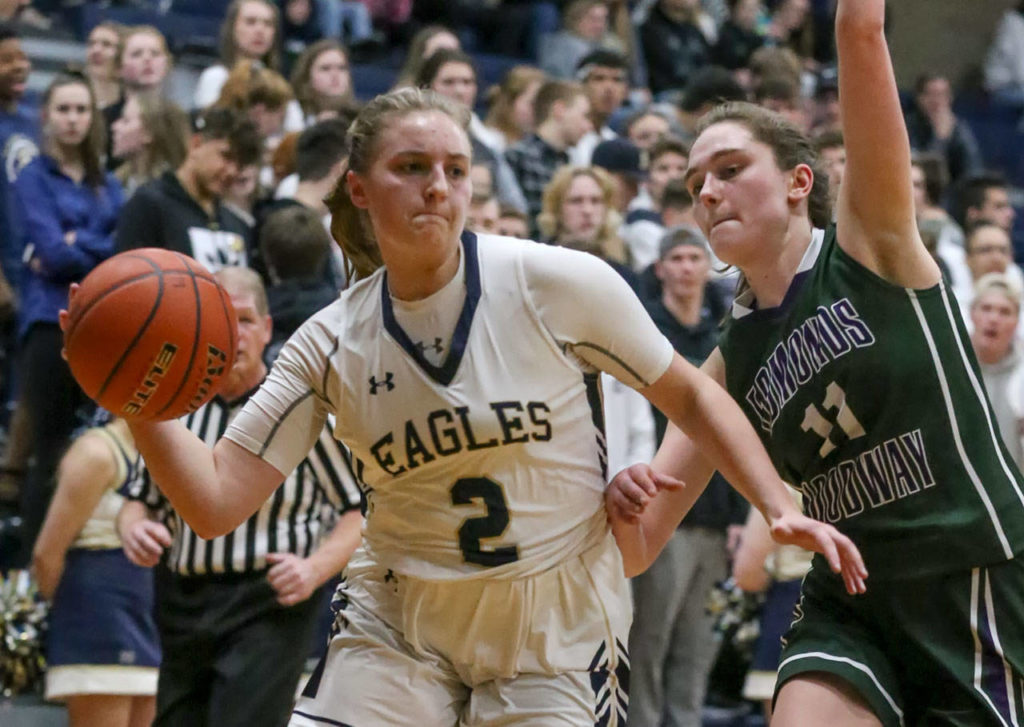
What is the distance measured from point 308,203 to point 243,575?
2.36 meters

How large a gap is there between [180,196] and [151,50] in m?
1.88

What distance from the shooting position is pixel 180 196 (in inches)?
267

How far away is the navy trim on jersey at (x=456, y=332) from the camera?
11.9 ft

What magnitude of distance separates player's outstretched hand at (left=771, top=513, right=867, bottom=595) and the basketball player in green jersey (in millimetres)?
303

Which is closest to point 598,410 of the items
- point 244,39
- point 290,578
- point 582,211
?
point 290,578

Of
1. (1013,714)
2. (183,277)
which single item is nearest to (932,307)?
(1013,714)

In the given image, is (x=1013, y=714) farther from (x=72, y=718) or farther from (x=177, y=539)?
(x=72, y=718)

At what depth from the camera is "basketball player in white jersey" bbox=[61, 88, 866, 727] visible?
11.9 feet

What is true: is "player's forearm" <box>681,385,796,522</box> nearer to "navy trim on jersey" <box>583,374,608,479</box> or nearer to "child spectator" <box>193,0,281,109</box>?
"navy trim on jersey" <box>583,374,608,479</box>

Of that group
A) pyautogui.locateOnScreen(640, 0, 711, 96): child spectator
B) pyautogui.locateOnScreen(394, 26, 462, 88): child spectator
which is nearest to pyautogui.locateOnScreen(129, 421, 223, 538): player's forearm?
pyautogui.locateOnScreen(394, 26, 462, 88): child spectator

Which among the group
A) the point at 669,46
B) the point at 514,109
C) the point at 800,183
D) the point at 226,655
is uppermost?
the point at 669,46

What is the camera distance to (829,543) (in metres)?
3.25

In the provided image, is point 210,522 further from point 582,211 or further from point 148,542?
point 582,211

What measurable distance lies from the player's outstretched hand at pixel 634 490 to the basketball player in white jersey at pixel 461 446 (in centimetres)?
2
